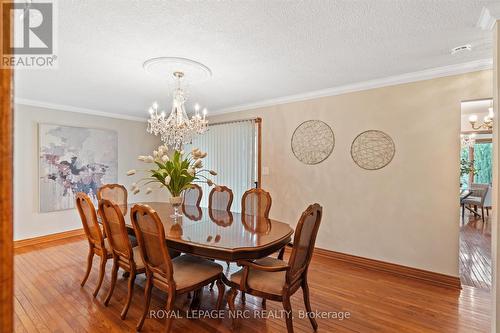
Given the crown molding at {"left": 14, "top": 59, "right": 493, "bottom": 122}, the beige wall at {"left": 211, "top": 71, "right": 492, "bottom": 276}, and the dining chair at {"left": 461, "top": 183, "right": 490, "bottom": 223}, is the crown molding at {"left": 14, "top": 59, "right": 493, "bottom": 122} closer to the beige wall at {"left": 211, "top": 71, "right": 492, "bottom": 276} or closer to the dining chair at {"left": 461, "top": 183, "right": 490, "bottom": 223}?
the beige wall at {"left": 211, "top": 71, "right": 492, "bottom": 276}

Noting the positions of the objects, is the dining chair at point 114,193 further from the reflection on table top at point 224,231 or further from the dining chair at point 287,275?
the dining chair at point 287,275

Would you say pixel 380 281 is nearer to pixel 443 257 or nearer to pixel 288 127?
pixel 443 257

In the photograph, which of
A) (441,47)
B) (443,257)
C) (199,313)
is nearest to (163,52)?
(199,313)

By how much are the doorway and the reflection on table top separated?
6.70 ft

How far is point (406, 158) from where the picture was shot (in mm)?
2910

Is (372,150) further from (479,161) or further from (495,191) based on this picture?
(479,161)

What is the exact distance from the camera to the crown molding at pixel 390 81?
2.54m

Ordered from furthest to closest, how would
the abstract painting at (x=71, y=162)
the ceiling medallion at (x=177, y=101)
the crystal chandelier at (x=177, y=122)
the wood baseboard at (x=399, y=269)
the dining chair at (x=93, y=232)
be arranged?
the abstract painting at (x=71, y=162), the crystal chandelier at (x=177, y=122), the wood baseboard at (x=399, y=269), the ceiling medallion at (x=177, y=101), the dining chair at (x=93, y=232)

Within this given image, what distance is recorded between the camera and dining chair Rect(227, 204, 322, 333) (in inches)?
65.8

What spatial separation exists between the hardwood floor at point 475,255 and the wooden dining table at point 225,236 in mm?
2488

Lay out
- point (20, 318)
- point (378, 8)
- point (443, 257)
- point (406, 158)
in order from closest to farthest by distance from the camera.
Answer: point (378, 8) < point (20, 318) < point (443, 257) < point (406, 158)

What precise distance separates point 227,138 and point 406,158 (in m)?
2.97

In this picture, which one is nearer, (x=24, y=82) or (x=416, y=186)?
(x=416, y=186)

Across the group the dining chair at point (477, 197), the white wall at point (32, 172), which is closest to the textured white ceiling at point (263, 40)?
the white wall at point (32, 172)
